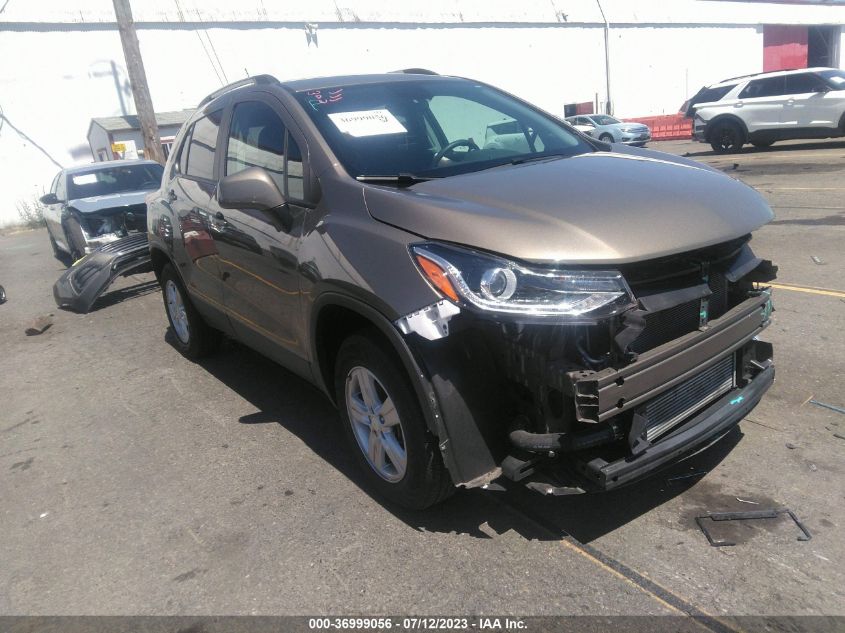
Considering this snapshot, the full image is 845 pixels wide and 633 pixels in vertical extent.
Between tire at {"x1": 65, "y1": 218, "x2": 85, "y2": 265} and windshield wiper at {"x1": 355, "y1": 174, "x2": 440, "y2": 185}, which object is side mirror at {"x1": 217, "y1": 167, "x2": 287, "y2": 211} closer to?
windshield wiper at {"x1": 355, "y1": 174, "x2": 440, "y2": 185}

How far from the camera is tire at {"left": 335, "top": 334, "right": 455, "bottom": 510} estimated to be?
290 centimetres

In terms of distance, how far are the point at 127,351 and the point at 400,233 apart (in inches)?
179

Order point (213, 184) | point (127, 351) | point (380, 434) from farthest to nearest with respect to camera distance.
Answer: point (127, 351)
point (213, 184)
point (380, 434)

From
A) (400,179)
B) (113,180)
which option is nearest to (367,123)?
(400,179)

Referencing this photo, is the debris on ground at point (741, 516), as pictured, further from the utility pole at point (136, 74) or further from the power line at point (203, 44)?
the power line at point (203, 44)

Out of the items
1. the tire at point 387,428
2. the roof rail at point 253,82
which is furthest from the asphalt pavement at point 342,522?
the roof rail at point 253,82

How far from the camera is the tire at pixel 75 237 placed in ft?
33.2

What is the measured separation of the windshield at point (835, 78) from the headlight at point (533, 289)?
18.2 m

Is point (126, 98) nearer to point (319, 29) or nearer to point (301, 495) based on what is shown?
point (319, 29)

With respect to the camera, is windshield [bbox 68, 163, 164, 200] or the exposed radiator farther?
windshield [bbox 68, 163, 164, 200]

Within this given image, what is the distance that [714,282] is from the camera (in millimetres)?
2936

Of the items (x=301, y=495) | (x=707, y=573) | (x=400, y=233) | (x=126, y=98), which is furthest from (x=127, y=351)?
(x=126, y=98)

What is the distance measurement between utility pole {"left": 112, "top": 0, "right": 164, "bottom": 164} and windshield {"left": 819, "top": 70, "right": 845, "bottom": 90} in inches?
651

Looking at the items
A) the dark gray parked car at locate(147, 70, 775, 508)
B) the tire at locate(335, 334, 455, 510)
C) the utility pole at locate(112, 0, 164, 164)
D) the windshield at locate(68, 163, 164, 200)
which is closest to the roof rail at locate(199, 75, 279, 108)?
the dark gray parked car at locate(147, 70, 775, 508)
